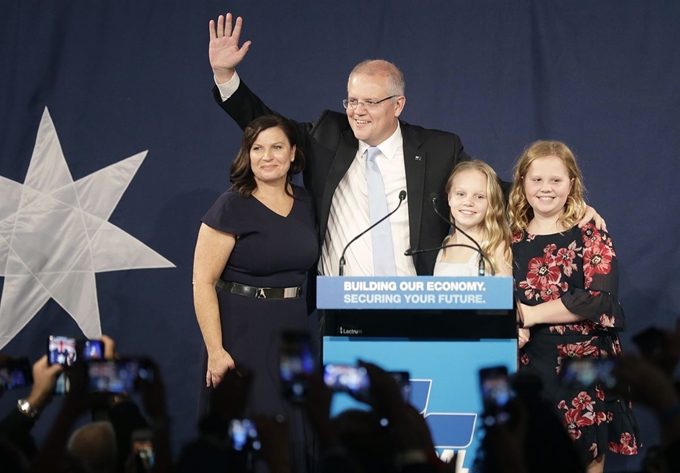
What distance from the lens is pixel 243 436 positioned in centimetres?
152

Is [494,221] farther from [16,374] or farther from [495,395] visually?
[16,374]

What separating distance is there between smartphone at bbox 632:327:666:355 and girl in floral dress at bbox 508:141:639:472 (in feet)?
4.33

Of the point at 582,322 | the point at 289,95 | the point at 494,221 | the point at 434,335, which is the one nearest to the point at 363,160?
the point at 494,221

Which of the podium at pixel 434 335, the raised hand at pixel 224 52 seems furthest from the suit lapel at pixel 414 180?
the podium at pixel 434 335

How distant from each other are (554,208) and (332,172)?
0.89m

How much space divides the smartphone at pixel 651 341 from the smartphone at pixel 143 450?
89 cm

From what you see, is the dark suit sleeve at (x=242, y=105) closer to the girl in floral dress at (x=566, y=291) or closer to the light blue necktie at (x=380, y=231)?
the light blue necktie at (x=380, y=231)

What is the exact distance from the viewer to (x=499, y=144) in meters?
4.18

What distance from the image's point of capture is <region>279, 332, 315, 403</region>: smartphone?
1.60 m

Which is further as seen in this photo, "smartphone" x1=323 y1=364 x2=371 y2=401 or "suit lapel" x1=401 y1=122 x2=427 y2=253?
"suit lapel" x1=401 y1=122 x2=427 y2=253

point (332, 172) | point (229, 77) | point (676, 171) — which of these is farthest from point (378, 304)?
point (676, 171)

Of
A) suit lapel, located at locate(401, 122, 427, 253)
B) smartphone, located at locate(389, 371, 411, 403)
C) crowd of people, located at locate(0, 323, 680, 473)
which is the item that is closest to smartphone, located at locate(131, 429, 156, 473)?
crowd of people, located at locate(0, 323, 680, 473)

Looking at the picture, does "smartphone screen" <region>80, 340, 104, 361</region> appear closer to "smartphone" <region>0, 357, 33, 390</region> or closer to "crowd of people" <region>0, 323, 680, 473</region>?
"crowd of people" <region>0, 323, 680, 473</region>

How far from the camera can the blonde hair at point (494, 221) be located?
315cm
